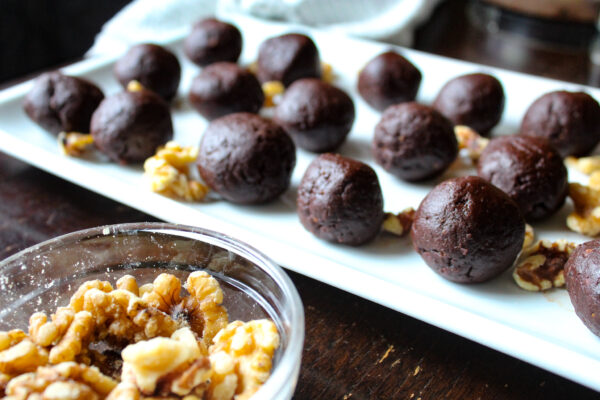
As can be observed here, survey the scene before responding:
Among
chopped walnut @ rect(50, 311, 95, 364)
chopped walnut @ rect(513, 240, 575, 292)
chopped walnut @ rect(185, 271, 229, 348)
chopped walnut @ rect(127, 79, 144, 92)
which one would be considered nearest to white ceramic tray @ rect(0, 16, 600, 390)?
chopped walnut @ rect(513, 240, 575, 292)

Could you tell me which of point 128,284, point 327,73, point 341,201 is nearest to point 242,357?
point 128,284

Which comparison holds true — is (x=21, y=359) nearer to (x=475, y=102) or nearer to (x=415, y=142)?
(x=415, y=142)

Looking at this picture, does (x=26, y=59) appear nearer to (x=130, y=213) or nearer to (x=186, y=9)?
(x=186, y=9)

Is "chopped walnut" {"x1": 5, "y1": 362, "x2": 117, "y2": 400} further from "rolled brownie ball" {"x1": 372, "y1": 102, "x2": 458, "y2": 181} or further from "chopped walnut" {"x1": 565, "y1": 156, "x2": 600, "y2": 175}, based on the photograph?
"chopped walnut" {"x1": 565, "y1": 156, "x2": 600, "y2": 175}

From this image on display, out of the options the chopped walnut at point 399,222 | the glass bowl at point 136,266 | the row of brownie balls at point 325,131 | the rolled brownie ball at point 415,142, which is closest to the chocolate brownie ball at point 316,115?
the row of brownie balls at point 325,131

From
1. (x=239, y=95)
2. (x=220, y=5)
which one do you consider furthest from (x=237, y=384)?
(x=220, y=5)

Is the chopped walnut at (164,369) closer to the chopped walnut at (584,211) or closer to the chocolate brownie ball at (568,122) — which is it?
the chopped walnut at (584,211)
